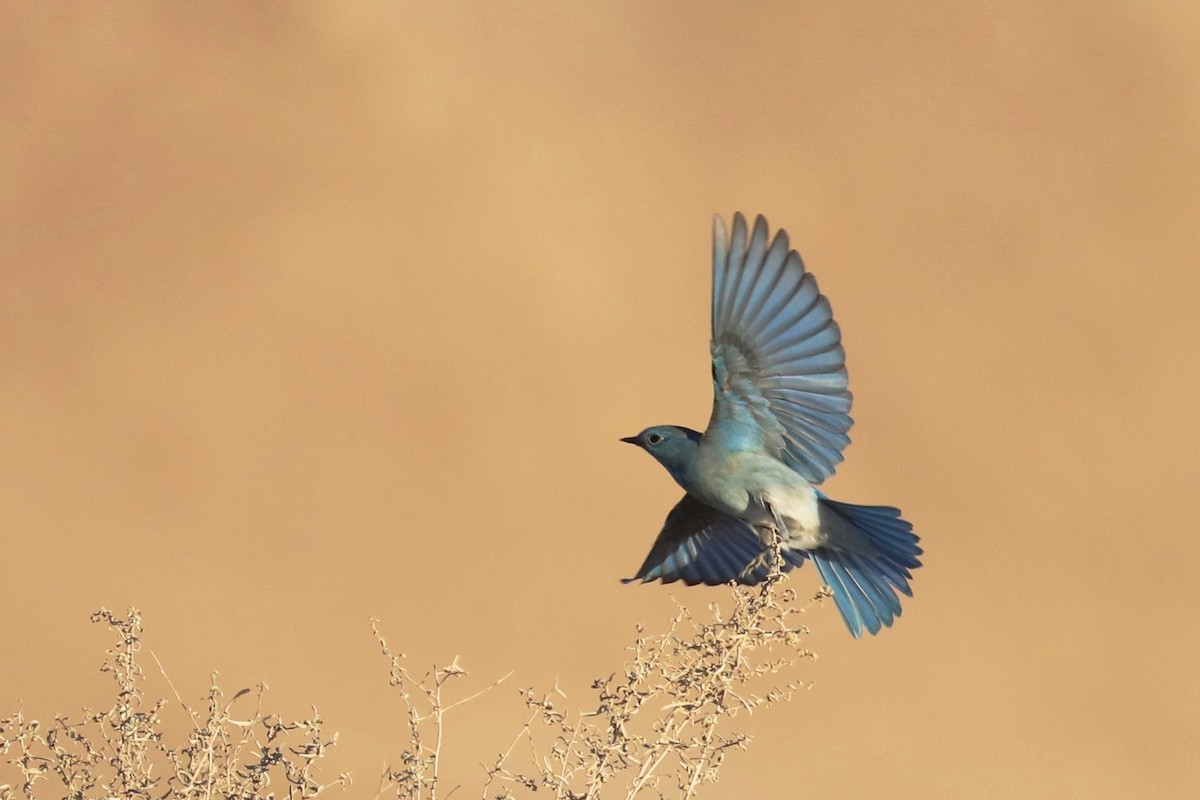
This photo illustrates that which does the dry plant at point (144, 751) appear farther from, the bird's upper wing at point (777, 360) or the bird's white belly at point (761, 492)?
the bird's upper wing at point (777, 360)

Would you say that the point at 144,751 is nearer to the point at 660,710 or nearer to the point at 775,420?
the point at 660,710

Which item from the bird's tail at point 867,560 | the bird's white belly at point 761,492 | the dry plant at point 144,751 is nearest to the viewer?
the dry plant at point 144,751

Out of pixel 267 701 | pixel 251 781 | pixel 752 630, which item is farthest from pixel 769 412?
pixel 267 701

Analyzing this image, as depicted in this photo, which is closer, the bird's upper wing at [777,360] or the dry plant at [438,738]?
the dry plant at [438,738]

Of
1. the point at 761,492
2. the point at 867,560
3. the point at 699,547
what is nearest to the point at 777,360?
the point at 761,492

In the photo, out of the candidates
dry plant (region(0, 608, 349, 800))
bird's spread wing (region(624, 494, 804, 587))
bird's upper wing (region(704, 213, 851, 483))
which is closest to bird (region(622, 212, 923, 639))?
bird's upper wing (region(704, 213, 851, 483))

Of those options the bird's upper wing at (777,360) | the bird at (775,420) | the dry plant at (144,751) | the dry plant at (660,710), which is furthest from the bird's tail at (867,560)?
the dry plant at (144,751)

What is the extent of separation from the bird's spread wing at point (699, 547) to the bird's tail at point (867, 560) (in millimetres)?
360

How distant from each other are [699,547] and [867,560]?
2.02ft

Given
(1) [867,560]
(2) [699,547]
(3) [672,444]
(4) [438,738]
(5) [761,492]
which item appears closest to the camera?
(4) [438,738]

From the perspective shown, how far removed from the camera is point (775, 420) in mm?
3990

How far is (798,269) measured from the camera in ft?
13.2

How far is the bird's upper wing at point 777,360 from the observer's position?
3.97m

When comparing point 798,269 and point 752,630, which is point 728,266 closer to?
point 798,269
